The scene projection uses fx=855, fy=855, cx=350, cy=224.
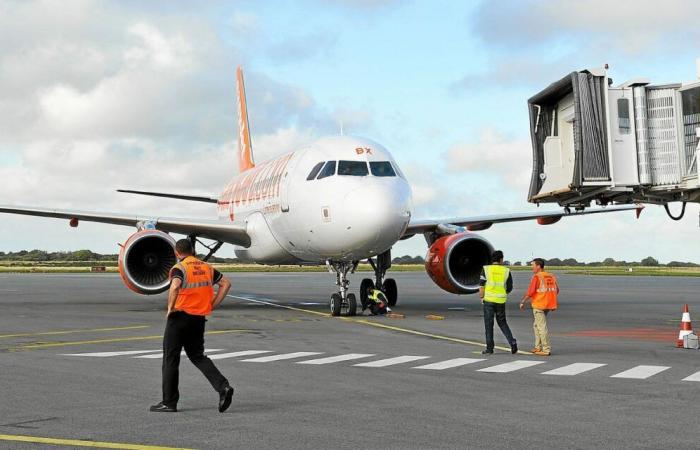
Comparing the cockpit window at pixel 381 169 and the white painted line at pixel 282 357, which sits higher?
the cockpit window at pixel 381 169

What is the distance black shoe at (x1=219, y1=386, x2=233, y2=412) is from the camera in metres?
8.30

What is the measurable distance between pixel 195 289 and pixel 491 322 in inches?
244

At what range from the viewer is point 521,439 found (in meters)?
7.11

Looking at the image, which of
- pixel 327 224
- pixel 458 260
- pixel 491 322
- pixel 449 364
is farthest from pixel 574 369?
pixel 458 260

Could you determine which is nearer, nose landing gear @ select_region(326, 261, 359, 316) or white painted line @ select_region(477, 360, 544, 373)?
white painted line @ select_region(477, 360, 544, 373)

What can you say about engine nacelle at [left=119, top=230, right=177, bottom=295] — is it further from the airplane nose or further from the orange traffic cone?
the orange traffic cone

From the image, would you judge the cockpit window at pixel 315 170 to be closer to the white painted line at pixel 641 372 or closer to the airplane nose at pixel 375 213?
the airplane nose at pixel 375 213

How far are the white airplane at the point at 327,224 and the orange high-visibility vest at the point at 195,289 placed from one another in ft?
35.0

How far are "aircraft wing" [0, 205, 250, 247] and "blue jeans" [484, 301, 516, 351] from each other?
12691mm

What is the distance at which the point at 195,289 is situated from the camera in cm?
891

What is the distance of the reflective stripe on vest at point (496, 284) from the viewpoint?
14023mm

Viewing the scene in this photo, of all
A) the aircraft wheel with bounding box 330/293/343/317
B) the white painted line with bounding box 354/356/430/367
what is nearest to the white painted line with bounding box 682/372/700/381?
the white painted line with bounding box 354/356/430/367

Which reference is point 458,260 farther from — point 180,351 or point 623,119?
point 180,351

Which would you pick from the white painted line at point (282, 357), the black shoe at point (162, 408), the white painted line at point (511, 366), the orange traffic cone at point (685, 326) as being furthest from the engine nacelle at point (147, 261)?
the black shoe at point (162, 408)
